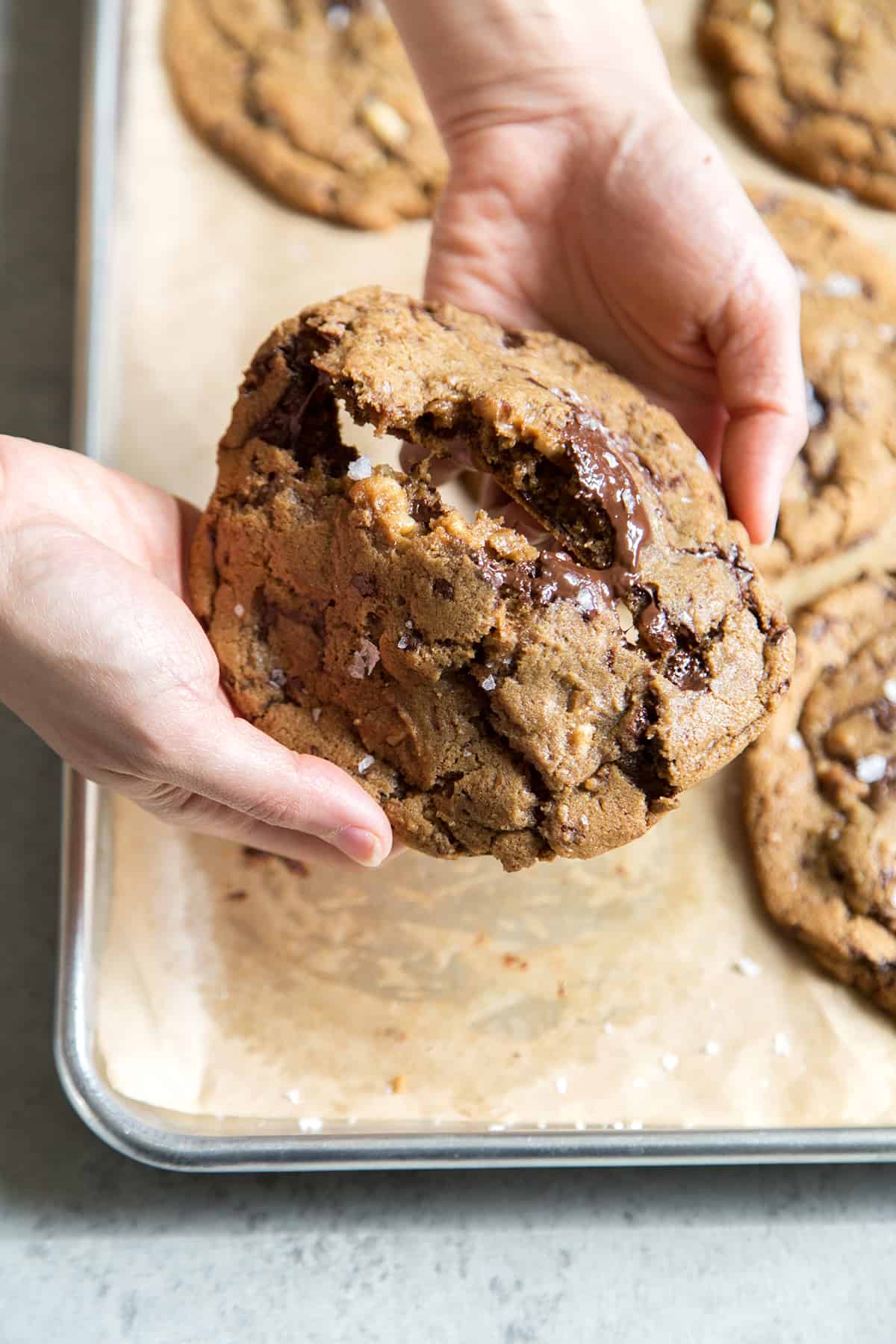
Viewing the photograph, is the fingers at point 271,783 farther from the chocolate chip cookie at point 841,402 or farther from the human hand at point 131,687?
the chocolate chip cookie at point 841,402

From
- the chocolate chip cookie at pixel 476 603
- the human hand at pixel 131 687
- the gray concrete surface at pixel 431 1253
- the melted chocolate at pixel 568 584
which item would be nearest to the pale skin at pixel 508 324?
the human hand at pixel 131 687

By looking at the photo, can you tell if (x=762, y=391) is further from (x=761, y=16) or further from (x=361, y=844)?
(x=761, y=16)

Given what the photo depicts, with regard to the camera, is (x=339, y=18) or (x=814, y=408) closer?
(x=814, y=408)

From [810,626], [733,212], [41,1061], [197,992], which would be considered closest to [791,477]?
[810,626]

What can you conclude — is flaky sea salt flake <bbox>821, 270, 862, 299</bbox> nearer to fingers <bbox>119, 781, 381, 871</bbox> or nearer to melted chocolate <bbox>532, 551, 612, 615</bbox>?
melted chocolate <bbox>532, 551, 612, 615</bbox>

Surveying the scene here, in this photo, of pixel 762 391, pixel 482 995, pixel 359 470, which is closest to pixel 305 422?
pixel 359 470

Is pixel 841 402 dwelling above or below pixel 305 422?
below

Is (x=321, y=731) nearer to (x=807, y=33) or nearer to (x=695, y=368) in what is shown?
(x=695, y=368)
